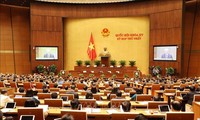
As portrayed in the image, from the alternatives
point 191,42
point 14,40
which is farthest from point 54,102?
point 14,40

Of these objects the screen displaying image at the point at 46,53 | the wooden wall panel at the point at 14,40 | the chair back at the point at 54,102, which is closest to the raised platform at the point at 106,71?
the screen displaying image at the point at 46,53

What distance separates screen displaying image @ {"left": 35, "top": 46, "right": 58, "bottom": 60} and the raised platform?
10.0ft

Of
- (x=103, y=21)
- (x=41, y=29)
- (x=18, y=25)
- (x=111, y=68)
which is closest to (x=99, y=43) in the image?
(x=103, y=21)

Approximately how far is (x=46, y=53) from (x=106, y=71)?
6.34 meters

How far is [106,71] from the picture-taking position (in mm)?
23000

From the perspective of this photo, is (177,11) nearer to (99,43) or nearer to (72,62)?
(99,43)

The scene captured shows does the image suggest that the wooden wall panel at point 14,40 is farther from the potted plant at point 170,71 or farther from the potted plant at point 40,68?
the potted plant at point 170,71

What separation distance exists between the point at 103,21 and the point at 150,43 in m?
5.43

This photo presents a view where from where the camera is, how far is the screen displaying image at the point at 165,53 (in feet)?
70.6

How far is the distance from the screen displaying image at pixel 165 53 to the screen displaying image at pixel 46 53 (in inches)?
381

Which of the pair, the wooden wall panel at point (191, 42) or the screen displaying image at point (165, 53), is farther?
the wooden wall panel at point (191, 42)

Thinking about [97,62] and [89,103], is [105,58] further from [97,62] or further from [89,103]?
[89,103]

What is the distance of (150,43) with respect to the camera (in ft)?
77.5

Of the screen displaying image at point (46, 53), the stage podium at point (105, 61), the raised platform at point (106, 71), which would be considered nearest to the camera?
the raised platform at point (106, 71)
